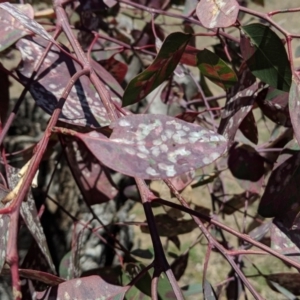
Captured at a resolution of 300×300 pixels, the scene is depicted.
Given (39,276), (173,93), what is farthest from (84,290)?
(173,93)

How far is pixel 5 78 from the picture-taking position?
0.87 m

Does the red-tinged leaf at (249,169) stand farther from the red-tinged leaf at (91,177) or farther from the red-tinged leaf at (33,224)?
the red-tinged leaf at (33,224)

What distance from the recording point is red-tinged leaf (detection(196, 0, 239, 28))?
0.57 meters

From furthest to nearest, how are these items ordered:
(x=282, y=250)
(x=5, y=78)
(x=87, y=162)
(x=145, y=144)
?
(x=87, y=162) → (x=5, y=78) → (x=282, y=250) → (x=145, y=144)

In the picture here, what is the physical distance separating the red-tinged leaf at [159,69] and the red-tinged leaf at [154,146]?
6.9 inches

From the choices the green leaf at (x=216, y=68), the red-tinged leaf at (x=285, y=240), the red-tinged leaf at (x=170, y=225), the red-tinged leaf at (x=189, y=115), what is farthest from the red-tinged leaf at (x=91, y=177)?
the red-tinged leaf at (x=285, y=240)

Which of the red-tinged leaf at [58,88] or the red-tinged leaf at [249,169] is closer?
the red-tinged leaf at [58,88]

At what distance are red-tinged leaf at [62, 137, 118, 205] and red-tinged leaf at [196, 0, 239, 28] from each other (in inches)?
17.8

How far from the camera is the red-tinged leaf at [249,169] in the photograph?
927 millimetres

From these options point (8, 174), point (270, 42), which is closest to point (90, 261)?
point (8, 174)

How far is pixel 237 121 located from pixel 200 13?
0.48 feet

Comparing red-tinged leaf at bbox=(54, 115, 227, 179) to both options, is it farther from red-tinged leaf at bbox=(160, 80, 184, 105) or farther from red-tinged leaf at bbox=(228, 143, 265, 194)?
red-tinged leaf at bbox=(160, 80, 184, 105)

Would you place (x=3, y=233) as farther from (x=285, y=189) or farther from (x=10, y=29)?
(x=285, y=189)

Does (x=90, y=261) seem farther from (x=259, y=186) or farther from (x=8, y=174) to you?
(x=8, y=174)
